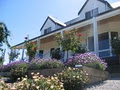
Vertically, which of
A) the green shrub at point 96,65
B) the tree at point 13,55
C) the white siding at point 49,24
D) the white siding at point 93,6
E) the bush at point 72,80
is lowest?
the bush at point 72,80

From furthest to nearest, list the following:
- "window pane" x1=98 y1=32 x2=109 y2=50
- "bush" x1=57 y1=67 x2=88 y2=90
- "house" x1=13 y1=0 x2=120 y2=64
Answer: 1. "window pane" x1=98 y1=32 x2=109 y2=50
2. "house" x1=13 y1=0 x2=120 y2=64
3. "bush" x1=57 y1=67 x2=88 y2=90

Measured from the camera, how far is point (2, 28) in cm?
273

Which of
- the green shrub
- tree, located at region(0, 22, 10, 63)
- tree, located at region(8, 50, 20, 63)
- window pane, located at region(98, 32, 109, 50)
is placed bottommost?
the green shrub

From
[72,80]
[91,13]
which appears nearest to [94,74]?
[72,80]

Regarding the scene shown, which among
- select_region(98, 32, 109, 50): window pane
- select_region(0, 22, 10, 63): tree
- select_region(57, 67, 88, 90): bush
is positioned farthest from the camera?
select_region(98, 32, 109, 50): window pane

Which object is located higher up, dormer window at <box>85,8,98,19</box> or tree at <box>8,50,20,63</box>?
dormer window at <box>85,8,98,19</box>

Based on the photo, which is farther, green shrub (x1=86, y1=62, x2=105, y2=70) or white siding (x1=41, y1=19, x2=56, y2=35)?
white siding (x1=41, y1=19, x2=56, y2=35)

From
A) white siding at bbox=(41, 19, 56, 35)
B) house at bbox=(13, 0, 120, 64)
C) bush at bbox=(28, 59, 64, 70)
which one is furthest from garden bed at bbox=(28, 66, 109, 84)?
white siding at bbox=(41, 19, 56, 35)

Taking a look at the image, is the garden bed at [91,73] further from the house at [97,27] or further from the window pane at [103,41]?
the window pane at [103,41]

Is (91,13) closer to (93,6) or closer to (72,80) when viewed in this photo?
(93,6)

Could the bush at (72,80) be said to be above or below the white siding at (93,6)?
below

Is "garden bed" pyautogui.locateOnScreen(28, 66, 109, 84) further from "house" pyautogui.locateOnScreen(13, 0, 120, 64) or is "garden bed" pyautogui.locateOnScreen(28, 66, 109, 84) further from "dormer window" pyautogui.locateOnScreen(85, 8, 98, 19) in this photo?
"dormer window" pyautogui.locateOnScreen(85, 8, 98, 19)

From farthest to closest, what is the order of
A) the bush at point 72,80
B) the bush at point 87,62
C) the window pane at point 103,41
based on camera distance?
the window pane at point 103,41 → the bush at point 87,62 → the bush at point 72,80

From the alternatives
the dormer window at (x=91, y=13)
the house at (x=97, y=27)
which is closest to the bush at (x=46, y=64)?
the house at (x=97, y=27)
